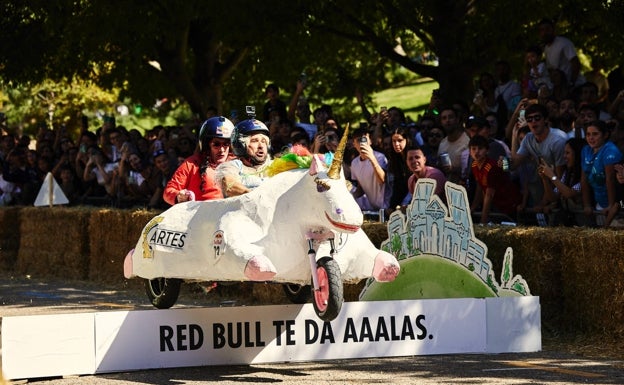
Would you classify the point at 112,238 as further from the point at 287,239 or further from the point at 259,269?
the point at 259,269

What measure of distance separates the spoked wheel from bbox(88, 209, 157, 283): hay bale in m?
8.41

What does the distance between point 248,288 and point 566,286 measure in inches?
232

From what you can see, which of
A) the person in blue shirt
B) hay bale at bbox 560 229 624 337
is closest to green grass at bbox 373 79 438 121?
the person in blue shirt

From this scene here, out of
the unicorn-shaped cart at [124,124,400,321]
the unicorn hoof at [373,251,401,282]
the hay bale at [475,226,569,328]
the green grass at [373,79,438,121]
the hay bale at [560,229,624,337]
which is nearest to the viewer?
the unicorn-shaped cart at [124,124,400,321]

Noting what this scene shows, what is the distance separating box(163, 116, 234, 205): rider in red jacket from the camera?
13375mm

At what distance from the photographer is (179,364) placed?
39.2 ft

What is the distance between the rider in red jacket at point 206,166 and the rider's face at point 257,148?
2.52 ft

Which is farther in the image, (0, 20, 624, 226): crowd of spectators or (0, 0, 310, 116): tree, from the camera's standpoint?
(0, 0, 310, 116): tree

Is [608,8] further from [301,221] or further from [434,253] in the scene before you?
[301,221]

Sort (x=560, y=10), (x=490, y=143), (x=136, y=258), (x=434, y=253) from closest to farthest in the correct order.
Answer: (x=136, y=258)
(x=434, y=253)
(x=490, y=143)
(x=560, y=10)

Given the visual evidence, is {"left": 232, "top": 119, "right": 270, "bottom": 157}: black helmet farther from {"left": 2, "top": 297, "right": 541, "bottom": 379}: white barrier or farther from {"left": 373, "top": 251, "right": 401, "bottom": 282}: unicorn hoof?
{"left": 373, "top": 251, "right": 401, "bottom": 282}: unicorn hoof

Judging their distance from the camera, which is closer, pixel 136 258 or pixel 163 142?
pixel 136 258

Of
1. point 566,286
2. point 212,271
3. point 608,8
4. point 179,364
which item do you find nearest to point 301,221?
point 212,271

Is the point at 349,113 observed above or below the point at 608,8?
above
